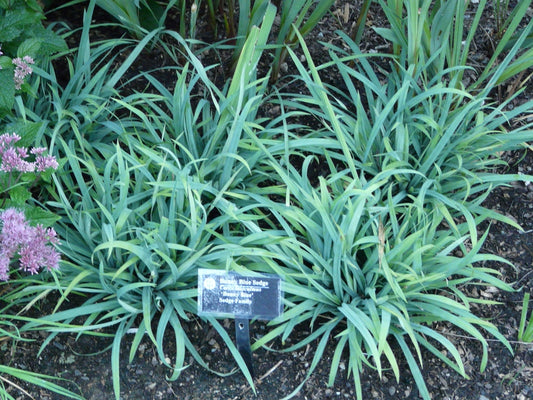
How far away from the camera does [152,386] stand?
153 cm

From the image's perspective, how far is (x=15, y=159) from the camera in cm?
136

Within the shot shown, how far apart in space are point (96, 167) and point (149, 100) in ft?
0.78

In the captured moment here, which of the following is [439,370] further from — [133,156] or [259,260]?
[133,156]

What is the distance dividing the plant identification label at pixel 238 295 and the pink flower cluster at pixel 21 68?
643 millimetres

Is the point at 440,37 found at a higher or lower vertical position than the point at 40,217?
higher

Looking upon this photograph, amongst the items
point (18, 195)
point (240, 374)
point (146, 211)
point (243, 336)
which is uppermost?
point (18, 195)

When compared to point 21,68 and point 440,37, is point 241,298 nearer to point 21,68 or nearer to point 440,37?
point 21,68

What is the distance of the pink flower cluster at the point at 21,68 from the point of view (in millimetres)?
1554

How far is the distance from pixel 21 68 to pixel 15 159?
0.31 m

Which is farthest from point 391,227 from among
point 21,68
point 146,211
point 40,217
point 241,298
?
point 21,68

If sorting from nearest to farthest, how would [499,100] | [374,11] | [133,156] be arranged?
[133,156]
[499,100]
[374,11]

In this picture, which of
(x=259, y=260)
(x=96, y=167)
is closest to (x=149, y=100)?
(x=96, y=167)

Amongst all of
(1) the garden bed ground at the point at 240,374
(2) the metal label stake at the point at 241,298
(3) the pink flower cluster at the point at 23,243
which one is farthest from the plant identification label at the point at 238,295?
(3) the pink flower cluster at the point at 23,243

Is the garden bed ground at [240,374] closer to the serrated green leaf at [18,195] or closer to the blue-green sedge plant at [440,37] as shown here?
the serrated green leaf at [18,195]
